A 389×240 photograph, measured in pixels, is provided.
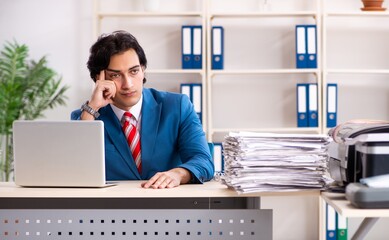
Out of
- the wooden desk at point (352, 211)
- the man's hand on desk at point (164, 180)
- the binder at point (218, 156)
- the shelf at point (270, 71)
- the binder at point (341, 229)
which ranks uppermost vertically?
the shelf at point (270, 71)

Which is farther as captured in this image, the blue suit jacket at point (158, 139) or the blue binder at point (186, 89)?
the blue binder at point (186, 89)

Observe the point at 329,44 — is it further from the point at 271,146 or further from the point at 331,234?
the point at 271,146

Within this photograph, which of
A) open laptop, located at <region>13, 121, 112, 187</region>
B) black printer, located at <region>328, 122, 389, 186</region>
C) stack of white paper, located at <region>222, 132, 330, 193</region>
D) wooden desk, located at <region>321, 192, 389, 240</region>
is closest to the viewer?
wooden desk, located at <region>321, 192, 389, 240</region>

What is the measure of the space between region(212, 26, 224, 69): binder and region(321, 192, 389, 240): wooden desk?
3.00 meters

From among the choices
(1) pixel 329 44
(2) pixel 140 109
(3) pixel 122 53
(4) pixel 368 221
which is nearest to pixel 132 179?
(2) pixel 140 109

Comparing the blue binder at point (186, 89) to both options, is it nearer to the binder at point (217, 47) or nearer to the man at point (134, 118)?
the binder at point (217, 47)

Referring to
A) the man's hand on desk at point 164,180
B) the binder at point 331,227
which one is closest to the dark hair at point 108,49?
the man's hand on desk at point 164,180

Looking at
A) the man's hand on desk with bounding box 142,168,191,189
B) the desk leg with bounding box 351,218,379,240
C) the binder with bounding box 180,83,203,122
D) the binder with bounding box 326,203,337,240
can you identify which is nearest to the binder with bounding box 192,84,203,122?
the binder with bounding box 180,83,203,122

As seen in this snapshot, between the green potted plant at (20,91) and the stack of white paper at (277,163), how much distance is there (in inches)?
123

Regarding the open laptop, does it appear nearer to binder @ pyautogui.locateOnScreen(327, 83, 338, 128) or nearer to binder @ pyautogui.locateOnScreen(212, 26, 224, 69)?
binder @ pyautogui.locateOnScreen(212, 26, 224, 69)

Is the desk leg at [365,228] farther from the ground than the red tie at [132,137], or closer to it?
closer to it

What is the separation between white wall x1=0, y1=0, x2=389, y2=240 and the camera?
520 cm

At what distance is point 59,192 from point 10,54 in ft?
10.7

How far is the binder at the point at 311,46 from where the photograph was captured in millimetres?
4926
